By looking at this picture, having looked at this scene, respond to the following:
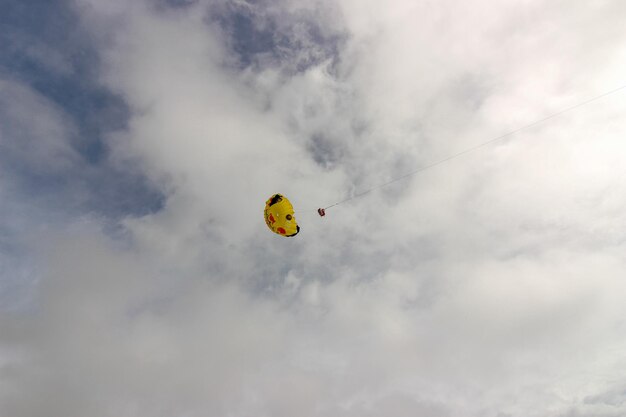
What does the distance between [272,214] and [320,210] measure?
28.1 ft

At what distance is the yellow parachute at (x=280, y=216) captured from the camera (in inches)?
2470

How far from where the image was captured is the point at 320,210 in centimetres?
6119

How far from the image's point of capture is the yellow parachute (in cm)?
6275

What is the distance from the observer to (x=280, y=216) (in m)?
62.8

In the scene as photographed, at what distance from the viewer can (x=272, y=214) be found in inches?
2498
